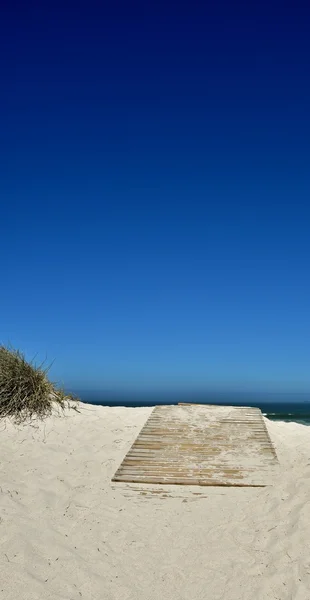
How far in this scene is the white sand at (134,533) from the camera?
13.5 feet

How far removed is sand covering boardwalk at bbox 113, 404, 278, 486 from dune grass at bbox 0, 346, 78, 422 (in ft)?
6.60

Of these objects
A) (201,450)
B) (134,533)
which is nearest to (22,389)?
(201,450)

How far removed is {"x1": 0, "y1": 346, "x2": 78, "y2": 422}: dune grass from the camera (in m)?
8.73

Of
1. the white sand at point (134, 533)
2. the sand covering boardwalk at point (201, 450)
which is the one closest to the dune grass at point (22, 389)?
the white sand at point (134, 533)

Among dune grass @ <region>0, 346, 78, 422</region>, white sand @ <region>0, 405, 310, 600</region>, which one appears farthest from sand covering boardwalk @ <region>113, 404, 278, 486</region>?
dune grass @ <region>0, 346, 78, 422</region>

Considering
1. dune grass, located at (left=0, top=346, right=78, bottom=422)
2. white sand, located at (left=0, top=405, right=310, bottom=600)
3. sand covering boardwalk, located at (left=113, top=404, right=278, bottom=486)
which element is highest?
dune grass, located at (left=0, top=346, right=78, bottom=422)

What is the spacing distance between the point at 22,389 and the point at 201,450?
355cm

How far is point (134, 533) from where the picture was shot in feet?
17.6

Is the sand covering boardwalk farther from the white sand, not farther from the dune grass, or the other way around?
the dune grass

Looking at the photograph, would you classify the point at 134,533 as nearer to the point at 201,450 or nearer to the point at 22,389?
the point at 201,450

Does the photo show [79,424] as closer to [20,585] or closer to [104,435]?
[104,435]

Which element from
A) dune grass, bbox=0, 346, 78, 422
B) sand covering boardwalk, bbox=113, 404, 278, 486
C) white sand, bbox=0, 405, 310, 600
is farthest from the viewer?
dune grass, bbox=0, 346, 78, 422

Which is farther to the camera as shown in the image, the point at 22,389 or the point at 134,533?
the point at 22,389

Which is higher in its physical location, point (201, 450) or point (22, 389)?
point (22, 389)
